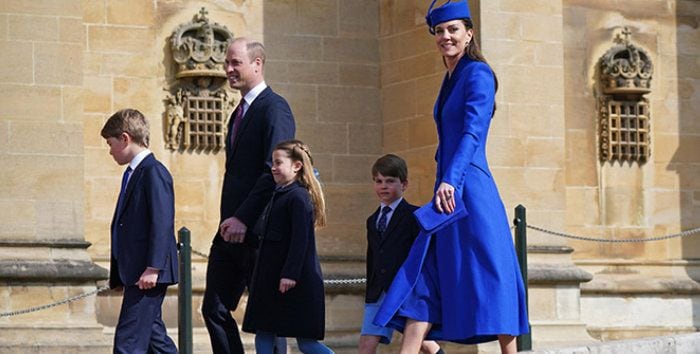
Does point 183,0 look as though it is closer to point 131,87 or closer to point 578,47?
point 131,87

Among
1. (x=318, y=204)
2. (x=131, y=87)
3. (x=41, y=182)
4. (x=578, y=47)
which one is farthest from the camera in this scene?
(x=578, y=47)

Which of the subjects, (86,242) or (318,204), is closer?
(318,204)

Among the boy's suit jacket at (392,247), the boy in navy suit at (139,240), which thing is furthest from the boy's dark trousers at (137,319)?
the boy's suit jacket at (392,247)

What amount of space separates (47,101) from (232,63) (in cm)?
356

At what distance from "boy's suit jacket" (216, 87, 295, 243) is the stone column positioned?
337 cm

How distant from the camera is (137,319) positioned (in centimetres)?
981

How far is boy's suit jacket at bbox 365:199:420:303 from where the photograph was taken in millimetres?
10570

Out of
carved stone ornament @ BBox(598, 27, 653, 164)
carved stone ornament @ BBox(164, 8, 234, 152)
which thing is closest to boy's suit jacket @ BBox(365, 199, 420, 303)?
carved stone ornament @ BBox(164, 8, 234, 152)

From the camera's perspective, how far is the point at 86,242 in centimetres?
1348

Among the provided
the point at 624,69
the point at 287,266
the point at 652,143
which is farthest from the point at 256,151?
the point at 652,143

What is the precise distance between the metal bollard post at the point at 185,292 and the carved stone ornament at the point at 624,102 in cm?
563

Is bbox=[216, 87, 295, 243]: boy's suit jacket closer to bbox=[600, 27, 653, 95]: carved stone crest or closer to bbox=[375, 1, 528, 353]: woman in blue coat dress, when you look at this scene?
bbox=[375, 1, 528, 353]: woman in blue coat dress

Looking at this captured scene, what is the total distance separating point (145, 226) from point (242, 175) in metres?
0.61

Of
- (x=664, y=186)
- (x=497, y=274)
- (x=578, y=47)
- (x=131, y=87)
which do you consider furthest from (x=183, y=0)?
(x=497, y=274)
